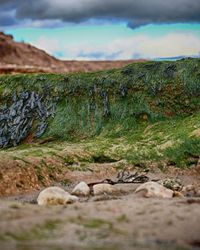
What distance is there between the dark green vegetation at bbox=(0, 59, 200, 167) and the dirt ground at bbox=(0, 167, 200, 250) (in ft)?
22.9

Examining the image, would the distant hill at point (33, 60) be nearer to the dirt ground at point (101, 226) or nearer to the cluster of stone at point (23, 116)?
the cluster of stone at point (23, 116)

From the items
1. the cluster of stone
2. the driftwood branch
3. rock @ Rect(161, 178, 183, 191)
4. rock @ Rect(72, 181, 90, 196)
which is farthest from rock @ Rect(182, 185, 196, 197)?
the cluster of stone

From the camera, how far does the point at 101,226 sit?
6.25m

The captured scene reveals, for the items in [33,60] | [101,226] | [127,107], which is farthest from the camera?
[33,60]

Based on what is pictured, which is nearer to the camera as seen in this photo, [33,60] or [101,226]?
[101,226]

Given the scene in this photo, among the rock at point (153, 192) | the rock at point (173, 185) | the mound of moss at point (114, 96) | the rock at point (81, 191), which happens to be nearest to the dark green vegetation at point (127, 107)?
the mound of moss at point (114, 96)

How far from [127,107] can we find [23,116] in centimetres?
326

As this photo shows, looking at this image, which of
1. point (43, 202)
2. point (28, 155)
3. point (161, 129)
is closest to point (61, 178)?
point (28, 155)

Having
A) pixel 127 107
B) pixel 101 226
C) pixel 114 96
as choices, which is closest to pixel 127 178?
pixel 127 107

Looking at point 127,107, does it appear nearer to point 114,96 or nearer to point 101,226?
point 114,96

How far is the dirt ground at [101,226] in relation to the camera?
577 cm

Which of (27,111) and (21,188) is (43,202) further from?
(27,111)

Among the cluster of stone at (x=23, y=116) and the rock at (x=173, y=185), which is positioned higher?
the cluster of stone at (x=23, y=116)

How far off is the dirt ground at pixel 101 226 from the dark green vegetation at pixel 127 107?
697cm
